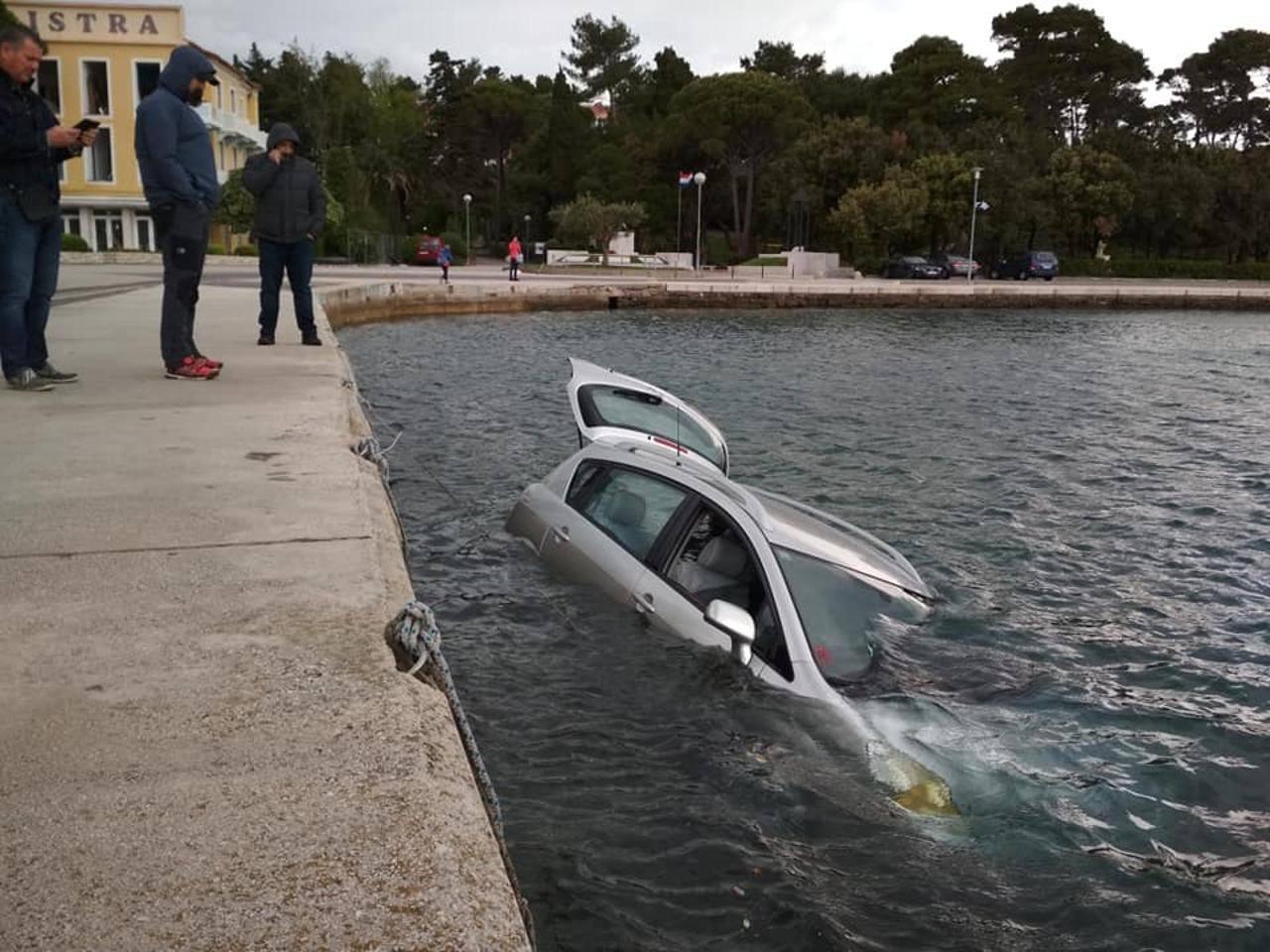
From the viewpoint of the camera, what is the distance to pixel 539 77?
104m

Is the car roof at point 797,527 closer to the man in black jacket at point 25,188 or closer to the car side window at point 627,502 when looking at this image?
the car side window at point 627,502

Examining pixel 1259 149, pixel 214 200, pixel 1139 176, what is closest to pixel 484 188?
pixel 1139 176

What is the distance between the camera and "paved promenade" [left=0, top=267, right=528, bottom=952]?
2293 mm

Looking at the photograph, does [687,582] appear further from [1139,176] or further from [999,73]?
[999,73]

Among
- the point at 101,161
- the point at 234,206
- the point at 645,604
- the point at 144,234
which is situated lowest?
the point at 645,604

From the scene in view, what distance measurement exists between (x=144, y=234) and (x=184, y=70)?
51.6 metres

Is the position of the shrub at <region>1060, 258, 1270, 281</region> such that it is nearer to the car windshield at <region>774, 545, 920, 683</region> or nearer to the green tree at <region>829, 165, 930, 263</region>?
the green tree at <region>829, 165, 930, 263</region>

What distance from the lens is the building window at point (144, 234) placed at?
54.3 m

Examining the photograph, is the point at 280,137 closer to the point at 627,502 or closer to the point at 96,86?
the point at 627,502

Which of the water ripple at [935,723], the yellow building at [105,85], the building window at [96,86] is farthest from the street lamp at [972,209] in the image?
the water ripple at [935,723]

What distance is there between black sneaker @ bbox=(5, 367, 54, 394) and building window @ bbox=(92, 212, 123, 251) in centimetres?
5042

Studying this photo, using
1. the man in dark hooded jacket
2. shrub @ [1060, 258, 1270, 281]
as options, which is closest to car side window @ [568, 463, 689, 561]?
the man in dark hooded jacket

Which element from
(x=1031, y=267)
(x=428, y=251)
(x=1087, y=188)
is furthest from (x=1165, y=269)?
(x=428, y=251)

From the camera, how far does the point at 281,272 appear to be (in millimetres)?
12320
